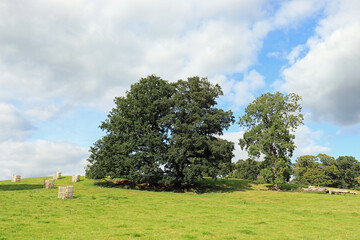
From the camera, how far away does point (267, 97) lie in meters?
61.6

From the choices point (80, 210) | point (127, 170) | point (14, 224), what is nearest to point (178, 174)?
point (127, 170)

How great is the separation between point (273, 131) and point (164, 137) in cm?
2432

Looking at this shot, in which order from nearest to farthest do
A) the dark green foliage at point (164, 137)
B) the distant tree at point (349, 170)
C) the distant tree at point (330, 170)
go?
the dark green foliage at point (164, 137)
the distant tree at point (330, 170)
the distant tree at point (349, 170)

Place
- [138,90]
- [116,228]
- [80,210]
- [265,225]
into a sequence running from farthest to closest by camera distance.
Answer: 1. [138,90]
2. [80,210]
3. [265,225]
4. [116,228]

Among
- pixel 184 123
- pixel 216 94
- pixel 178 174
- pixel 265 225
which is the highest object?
pixel 216 94

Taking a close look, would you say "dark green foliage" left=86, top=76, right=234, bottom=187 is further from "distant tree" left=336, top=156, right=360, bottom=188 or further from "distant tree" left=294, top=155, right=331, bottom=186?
"distant tree" left=336, top=156, right=360, bottom=188

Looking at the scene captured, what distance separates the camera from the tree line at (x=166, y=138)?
4609 centimetres

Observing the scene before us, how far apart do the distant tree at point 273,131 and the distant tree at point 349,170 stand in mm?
58486

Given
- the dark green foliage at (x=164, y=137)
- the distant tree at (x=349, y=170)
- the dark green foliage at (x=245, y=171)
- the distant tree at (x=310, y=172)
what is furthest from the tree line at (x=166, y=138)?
the distant tree at (x=349, y=170)

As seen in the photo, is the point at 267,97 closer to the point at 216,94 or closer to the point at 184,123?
the point at 216,94

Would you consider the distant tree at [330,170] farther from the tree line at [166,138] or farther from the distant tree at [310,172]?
the tree line at [166,138]

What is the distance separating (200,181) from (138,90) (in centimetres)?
2508

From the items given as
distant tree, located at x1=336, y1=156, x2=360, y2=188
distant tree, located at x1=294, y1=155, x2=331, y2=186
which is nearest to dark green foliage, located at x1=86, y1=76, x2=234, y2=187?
distant tree, located at x1=294, y1=155, x2=331, y2=186

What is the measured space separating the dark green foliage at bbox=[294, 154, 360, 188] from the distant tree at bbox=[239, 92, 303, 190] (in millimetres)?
40847
